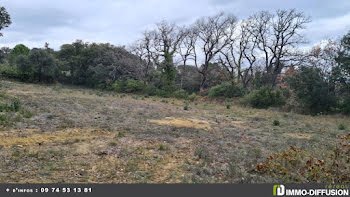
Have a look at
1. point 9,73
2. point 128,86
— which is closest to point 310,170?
Result: point 128,86

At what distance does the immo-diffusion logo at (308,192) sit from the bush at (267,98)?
15.3m

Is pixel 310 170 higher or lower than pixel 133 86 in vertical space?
lower

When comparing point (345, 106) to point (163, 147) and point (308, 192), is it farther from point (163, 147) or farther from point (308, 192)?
point (308, 192)

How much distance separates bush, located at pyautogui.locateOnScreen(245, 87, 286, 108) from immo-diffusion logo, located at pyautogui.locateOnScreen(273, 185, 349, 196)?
15.3 metres

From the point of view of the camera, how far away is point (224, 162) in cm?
505

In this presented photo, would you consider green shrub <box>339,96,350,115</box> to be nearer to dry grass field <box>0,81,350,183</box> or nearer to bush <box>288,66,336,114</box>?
bush <box>288,66,336,114</box>

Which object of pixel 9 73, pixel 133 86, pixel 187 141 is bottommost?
pixel 187 141

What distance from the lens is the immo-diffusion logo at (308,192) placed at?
3193mm

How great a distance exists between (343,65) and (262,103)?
5.94m

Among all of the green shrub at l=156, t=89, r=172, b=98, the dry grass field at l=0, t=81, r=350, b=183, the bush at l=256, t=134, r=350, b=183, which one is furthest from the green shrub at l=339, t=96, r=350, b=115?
the green shrub at l=156, t=89, r=172, b=98

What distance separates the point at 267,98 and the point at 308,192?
1555 cm

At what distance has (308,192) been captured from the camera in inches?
126

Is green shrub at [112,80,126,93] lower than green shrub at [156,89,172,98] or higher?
higher

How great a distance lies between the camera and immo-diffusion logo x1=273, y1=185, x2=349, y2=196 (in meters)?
3.19
